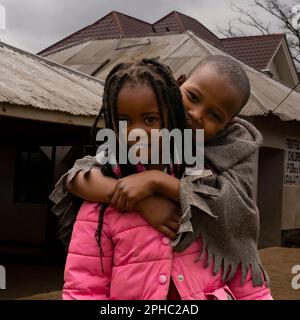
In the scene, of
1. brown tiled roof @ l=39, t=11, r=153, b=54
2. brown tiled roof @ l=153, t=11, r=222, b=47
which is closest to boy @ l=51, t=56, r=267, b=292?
brown tiled roof @ l=39, t=11, r=153, b=54

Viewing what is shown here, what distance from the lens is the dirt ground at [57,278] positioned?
25.3ft

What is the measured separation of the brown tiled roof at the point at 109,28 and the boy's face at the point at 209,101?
16613 millimetres

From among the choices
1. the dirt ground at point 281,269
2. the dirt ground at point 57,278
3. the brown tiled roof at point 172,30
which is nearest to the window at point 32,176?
the dirt ground at point 57,278

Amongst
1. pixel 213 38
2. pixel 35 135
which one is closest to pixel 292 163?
pixel 35 135

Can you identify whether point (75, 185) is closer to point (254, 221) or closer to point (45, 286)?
point (254, 221)

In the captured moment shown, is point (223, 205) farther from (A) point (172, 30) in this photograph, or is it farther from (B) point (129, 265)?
(A) point (172, 30)

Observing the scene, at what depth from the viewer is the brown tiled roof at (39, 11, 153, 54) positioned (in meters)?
18.0

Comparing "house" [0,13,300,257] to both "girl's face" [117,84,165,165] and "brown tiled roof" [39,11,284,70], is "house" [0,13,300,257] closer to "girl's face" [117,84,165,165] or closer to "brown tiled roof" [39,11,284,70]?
"brown tiled roof" [39,11,284,70]

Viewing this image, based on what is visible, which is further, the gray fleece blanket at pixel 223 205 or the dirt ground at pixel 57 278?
the dirt ground at pixel 57 278

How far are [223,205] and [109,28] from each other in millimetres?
17523

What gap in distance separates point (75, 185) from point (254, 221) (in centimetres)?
39

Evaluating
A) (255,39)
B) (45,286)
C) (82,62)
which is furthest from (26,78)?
(255,39)

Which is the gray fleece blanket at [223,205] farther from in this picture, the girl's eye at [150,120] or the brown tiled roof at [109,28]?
the brown tiled roof at [109,28]
